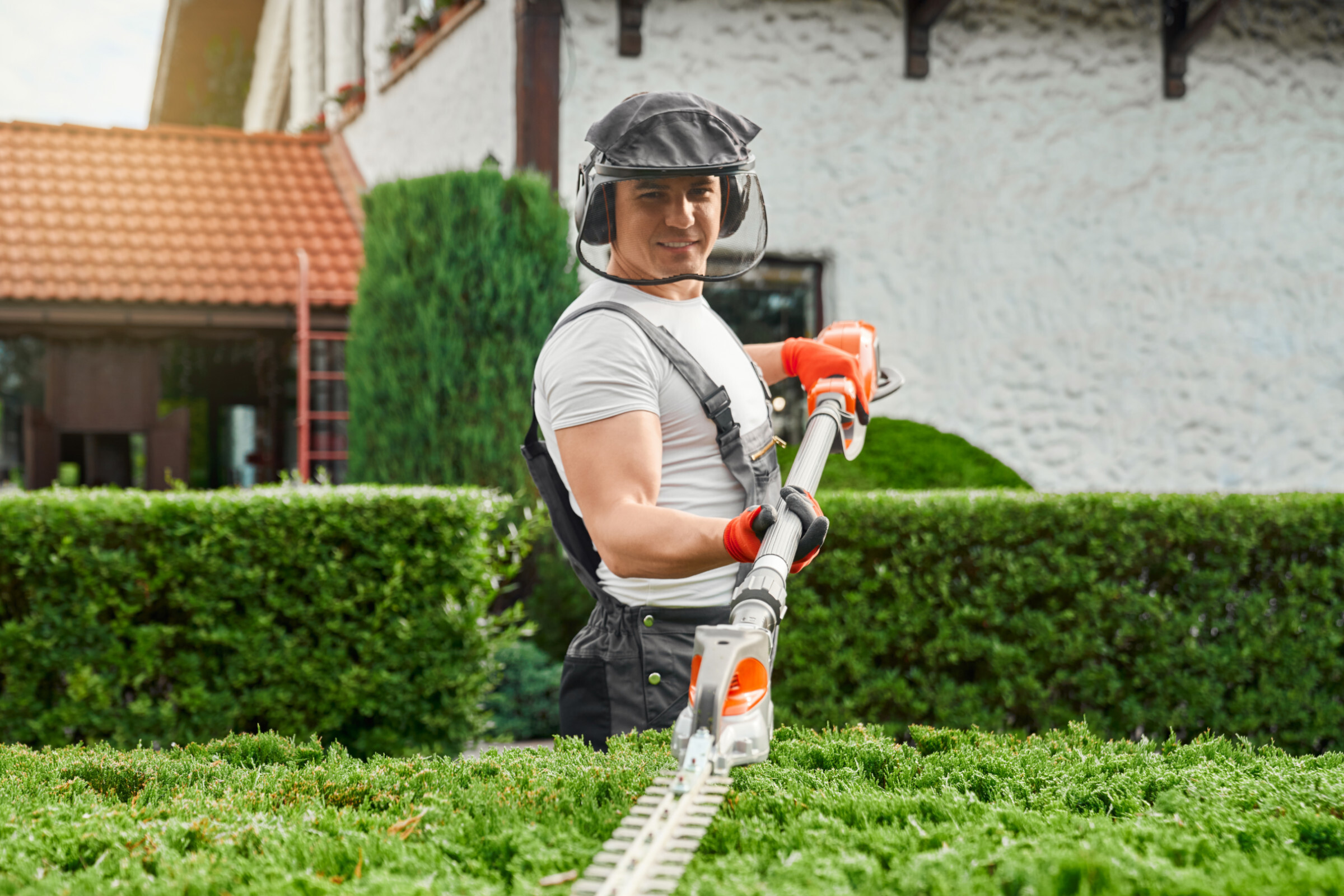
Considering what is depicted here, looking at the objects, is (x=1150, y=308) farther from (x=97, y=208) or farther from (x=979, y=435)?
(x=97, y=208)

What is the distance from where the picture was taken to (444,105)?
8.30 metres

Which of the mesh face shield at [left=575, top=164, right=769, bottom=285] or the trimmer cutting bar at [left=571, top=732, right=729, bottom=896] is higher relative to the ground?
the mesh face shield at [left=575, top=164, right=769, bottom=285]

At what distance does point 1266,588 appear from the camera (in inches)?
180

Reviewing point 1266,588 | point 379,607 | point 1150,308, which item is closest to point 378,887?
point 379,607

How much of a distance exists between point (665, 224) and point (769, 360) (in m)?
0.51

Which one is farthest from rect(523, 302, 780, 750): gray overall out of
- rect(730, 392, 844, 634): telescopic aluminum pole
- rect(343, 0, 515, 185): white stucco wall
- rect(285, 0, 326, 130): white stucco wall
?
rect(285, 0, 326, 130): white stucco wall

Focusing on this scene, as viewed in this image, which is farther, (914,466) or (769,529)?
(914,466)

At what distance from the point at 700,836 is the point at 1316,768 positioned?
1.34 metres

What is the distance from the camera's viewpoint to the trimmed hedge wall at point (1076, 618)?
4516 mm

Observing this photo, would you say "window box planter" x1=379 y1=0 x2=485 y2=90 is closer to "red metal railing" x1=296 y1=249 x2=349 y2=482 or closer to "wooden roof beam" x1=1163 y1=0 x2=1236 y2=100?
"red metal railing" x1=296 y1=249 x2=349 y2=482

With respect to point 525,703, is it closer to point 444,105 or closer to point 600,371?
point 600,371

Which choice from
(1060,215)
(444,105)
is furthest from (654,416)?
(444,105)

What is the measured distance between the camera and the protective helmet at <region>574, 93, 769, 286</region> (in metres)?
1.92

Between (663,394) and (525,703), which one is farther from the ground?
(663,394)
